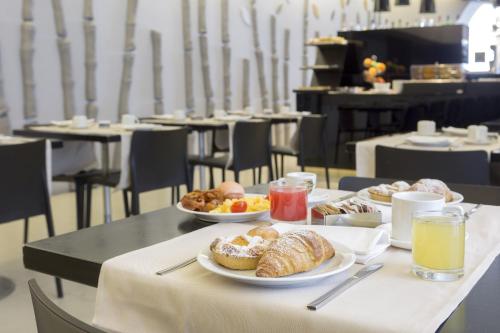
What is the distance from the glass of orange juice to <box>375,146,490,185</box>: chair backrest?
1350mm

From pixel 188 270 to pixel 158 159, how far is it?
8.54ft

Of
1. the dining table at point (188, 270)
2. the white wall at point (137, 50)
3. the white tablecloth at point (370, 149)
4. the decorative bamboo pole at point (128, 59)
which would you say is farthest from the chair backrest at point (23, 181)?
the decorative bamboo pole at point (128, 59)

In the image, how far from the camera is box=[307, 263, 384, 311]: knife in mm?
783

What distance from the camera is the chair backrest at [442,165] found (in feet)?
7.38

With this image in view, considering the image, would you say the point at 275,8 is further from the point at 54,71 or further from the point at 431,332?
the point at 431,332

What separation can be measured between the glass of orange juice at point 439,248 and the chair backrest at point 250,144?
3.29 meters

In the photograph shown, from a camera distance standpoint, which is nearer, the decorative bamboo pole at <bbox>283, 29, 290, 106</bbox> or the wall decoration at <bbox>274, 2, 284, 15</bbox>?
the wall decoration at <bbox>274, 2, 284, 15</bbox>

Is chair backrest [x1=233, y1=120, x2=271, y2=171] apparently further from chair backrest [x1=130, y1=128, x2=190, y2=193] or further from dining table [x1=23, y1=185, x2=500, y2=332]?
dining table [x1=23, y1=185, x2=500, y2=332]

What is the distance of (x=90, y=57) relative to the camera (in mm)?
5789

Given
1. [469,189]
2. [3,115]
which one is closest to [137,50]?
[3,115]

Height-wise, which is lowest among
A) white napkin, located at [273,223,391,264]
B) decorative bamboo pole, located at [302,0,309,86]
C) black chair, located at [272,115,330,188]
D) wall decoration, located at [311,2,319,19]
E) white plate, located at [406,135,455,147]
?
black chair, located at [272,115,330,188]

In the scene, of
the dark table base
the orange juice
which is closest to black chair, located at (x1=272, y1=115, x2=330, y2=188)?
the dark table base

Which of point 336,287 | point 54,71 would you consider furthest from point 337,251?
point 54,71

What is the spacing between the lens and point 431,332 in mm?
711
